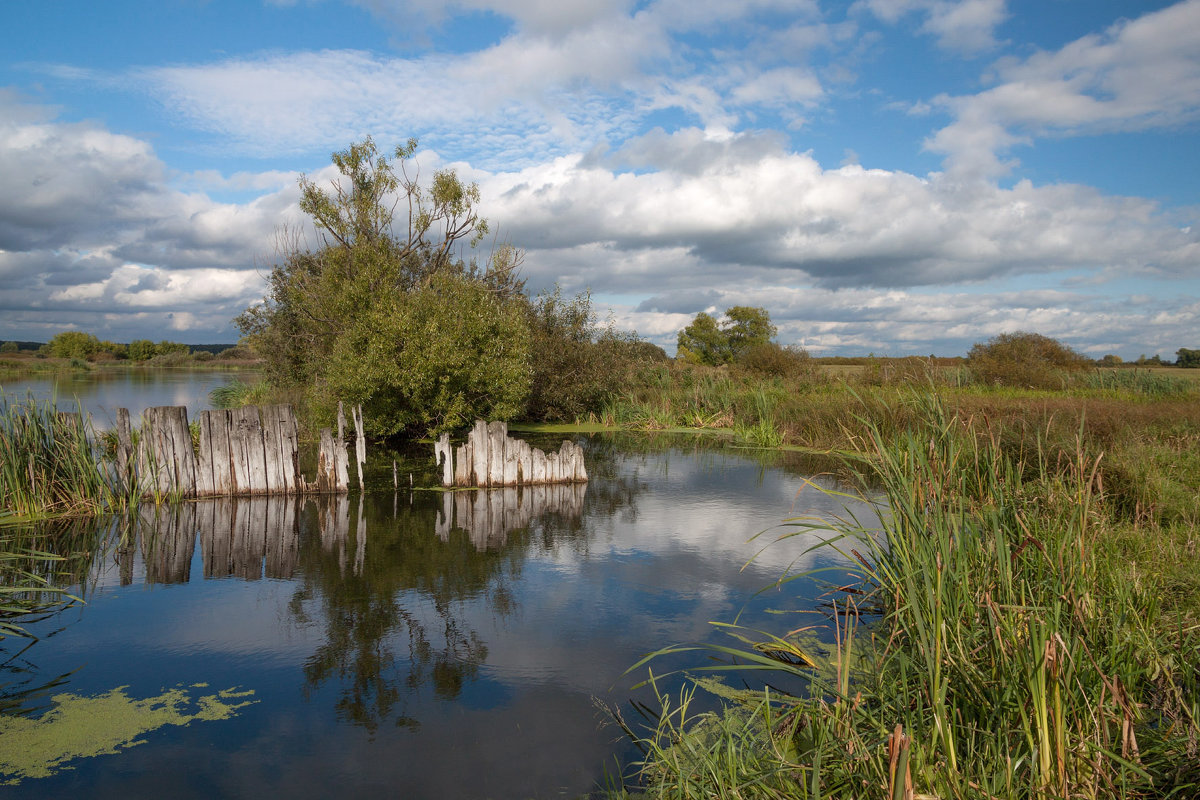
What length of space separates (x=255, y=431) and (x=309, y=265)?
16940mm

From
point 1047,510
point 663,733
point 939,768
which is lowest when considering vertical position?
point 663,733

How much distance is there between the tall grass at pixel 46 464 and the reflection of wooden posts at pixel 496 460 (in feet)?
14.0

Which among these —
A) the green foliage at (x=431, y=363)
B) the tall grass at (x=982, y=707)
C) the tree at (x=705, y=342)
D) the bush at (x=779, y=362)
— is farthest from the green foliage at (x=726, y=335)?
the tall grass at (x=982, y=707)

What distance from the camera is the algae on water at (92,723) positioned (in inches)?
142

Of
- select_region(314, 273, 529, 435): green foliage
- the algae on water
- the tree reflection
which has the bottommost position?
the algae on water

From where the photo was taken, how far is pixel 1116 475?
7836 mm

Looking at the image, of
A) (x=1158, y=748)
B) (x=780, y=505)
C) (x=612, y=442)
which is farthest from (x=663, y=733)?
(x=612, y=442)

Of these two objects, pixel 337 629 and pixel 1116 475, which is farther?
pixel 1116 475

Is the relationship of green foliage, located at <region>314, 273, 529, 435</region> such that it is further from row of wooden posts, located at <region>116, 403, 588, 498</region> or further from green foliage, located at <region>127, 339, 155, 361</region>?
green foliage, located at <region>127, 339, 155, 361</region>

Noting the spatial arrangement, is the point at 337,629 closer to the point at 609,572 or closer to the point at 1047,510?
the point at 609,572

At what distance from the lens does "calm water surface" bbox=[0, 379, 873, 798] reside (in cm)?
359

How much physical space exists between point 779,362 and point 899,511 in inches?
898

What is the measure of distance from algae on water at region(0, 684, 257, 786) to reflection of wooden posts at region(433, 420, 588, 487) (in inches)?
252

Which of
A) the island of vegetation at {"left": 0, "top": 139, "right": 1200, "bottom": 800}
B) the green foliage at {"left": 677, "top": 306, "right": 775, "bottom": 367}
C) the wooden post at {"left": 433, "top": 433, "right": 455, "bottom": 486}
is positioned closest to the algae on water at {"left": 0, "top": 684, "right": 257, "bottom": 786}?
the island of vegetation at {"left": 0, "top": 139, "right": 1200, "bottom": 800}
